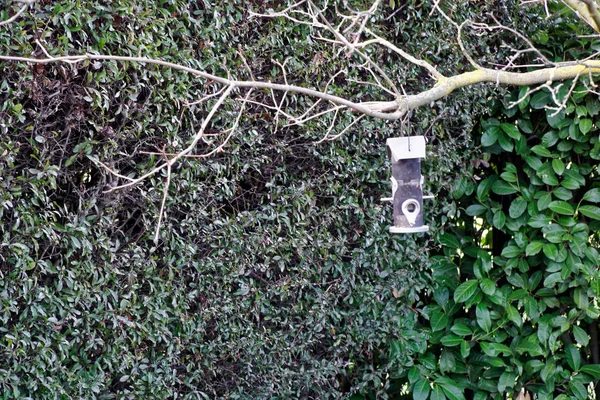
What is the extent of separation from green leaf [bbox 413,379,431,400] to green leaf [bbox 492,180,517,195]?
3.40ft

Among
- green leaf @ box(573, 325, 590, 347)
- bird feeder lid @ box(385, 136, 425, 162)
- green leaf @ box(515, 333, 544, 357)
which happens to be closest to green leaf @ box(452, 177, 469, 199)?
green leaf @ box(515, 333, 544, 357)

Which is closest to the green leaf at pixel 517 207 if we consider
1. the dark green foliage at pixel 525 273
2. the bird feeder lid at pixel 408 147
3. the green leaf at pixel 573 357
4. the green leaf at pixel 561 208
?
the dark green foliage at pixel 525 273

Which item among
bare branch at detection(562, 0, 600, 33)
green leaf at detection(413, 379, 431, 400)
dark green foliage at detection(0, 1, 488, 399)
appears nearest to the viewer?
dark green foliage at detection(0, 1, 488, 399)

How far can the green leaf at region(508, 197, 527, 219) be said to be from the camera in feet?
12.0

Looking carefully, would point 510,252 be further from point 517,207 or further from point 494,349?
point 494,349

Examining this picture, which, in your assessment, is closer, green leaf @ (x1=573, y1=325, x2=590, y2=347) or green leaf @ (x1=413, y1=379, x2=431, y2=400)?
green leaf @ (x1=413, y1=379, x2=431, y2=400)

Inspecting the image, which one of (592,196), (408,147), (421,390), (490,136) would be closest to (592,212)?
(592,196)

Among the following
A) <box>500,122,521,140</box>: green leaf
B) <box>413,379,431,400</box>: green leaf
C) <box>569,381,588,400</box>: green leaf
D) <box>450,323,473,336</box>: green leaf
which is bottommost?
<box>569,381,588,400</box>: green leaf

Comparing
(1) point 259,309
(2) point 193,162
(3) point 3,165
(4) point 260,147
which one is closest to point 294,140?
(4) point 260,147

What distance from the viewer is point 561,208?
362 cm

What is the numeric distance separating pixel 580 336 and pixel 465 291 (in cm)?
67

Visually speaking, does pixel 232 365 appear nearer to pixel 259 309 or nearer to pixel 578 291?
pixel 259 309

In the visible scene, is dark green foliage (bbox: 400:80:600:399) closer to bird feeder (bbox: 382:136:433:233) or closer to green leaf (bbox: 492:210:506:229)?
green leaf (bbox: 492:210:506:229)

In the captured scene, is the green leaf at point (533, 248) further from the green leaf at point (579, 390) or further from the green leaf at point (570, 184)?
the green leaf at point (579, 390)
